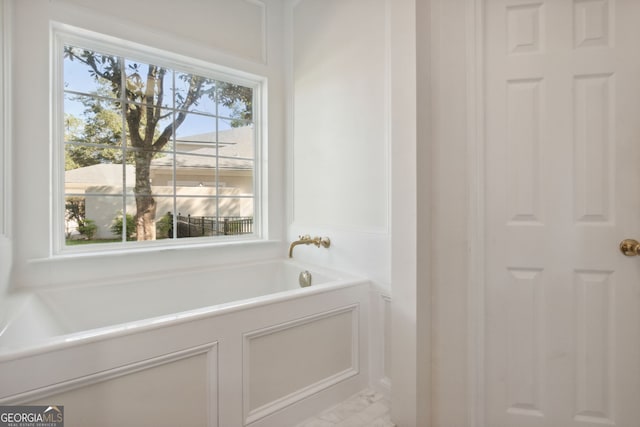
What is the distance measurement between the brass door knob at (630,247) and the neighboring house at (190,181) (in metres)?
2.23

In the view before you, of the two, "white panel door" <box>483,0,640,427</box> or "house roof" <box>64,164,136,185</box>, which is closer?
"white panel door" <box>483,0,640,427</box>

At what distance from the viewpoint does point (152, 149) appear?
2131mm

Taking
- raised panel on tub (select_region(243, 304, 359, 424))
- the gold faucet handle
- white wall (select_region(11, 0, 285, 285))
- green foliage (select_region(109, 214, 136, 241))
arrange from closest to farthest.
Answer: raised panel on tub (select_region(243, 304, 359, 424)) < white wall (select_region(11, 0, 285, 285)) < green foliage (select_region(109, 214, 136, 241)) < the gold faucet handle

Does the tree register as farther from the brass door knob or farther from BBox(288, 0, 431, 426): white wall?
the brass door knob

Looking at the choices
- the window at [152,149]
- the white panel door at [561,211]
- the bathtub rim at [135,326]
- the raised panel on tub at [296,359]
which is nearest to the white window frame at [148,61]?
the window at [152,149]

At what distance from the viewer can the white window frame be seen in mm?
1768

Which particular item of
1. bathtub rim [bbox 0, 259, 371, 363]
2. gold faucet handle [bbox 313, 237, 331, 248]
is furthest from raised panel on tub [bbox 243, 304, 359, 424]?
gold faucet handle [bbox 313, 237, 331, 248]

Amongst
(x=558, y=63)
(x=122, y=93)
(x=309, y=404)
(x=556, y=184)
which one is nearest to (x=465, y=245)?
(x=556, y=184)

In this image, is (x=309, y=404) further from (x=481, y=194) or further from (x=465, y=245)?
(x=481, y=194)

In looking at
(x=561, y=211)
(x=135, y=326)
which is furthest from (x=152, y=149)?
(x=561, y=211)

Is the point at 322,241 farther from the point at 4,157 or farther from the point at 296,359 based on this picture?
the point at 4,157

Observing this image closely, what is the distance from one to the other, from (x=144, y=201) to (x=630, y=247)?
2.54m

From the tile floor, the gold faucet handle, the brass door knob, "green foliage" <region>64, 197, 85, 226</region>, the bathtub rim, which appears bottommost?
the tile floor

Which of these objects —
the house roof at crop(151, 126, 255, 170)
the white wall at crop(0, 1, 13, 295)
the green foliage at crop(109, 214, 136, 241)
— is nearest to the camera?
the white wall at crop(0, 1, 13, 295)
